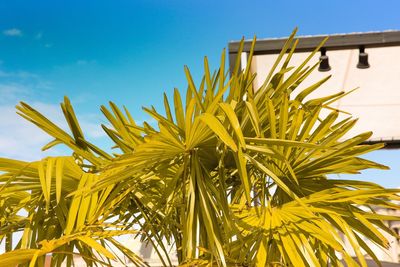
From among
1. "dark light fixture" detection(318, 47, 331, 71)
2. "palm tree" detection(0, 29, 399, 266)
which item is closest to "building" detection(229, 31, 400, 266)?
"dark light fixture" detection(318, 47, 331, 71)

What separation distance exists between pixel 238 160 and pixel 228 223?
0.24m

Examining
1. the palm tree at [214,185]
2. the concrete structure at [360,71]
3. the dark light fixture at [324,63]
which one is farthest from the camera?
the dark light fixture at [324,63]

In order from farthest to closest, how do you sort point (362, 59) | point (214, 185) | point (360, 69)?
point (360, 69), point (362, 59), point (214, 185)

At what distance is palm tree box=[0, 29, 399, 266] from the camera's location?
1.71 m

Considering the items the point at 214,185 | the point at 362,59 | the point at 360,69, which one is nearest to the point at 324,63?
the point at 362,59

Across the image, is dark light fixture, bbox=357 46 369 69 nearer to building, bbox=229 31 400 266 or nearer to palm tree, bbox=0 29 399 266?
building, bbox=229 31 400 266

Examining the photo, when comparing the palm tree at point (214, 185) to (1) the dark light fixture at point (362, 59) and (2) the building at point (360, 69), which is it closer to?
(2) the building at point (360, 69)

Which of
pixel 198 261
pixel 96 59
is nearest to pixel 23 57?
pixel 96 59

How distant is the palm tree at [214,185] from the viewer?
171cm

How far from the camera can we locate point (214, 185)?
2031 mm

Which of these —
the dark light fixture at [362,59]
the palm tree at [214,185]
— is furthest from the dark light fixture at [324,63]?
the palm tree at [214,185]

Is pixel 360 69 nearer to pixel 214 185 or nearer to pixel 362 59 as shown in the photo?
pixel 362 59

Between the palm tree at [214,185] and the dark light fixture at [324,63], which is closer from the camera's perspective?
the palm tree at [214,185]

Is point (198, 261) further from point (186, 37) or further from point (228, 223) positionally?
point (186, 37)
